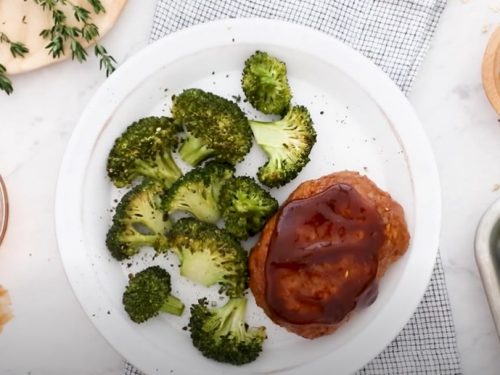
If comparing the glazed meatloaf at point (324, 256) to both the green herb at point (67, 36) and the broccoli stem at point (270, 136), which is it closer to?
the broccoli stem at point (270, 136)

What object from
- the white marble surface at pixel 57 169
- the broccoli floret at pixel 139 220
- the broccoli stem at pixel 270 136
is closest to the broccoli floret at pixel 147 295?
the broccoli floret at pixel 139 220

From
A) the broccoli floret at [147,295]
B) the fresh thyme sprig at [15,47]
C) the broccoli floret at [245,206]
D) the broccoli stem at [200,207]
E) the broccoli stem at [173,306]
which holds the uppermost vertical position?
the fresh thyme sprig at [15,47]

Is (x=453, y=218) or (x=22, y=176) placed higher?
(x=453, y=218)

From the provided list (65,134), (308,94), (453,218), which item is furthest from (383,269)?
(65,134)

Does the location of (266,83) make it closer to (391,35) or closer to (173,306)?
(391,35)

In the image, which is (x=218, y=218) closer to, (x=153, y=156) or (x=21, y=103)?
(x=153, y=156)
